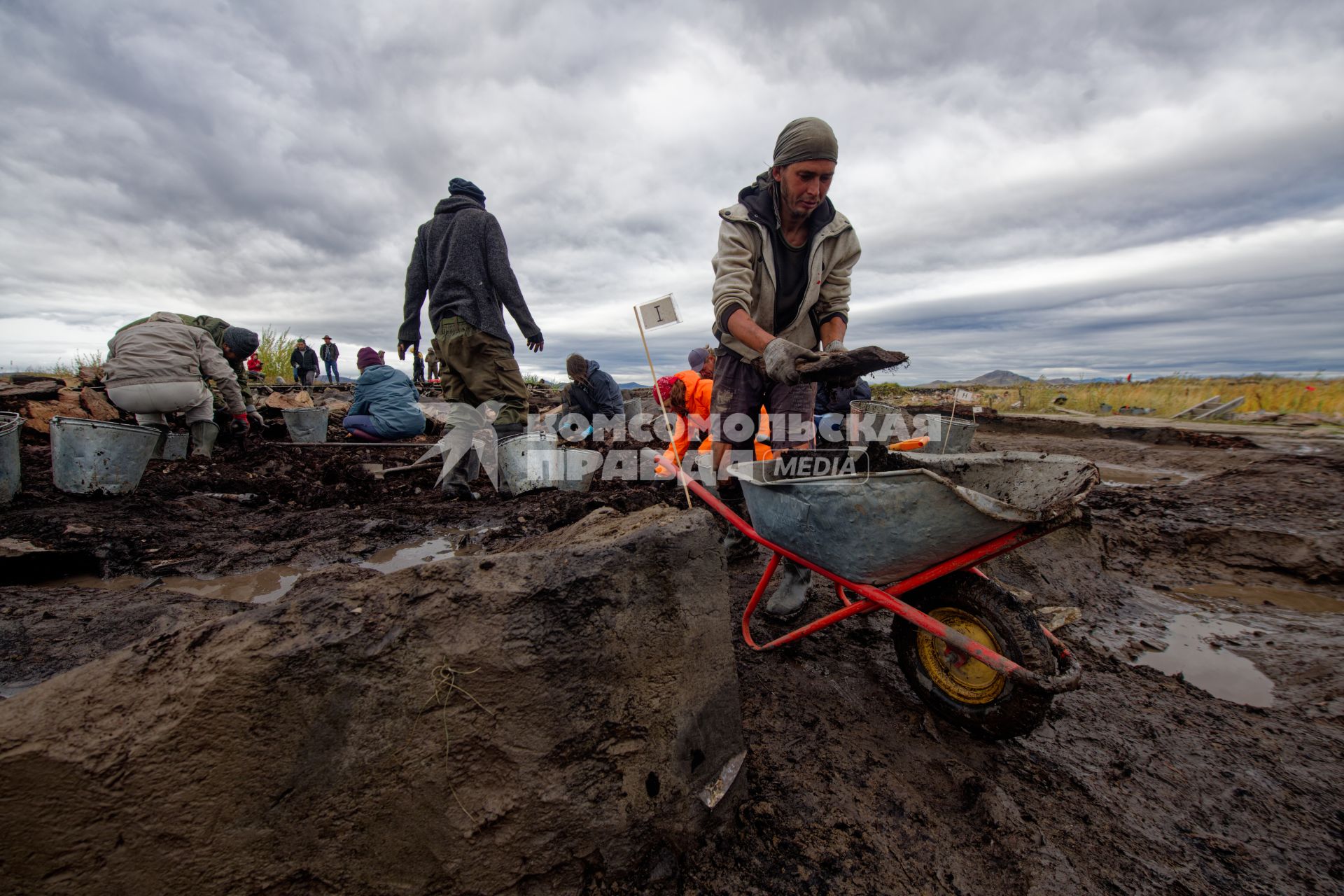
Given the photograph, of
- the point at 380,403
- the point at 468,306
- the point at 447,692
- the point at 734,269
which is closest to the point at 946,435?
the point at 734,269

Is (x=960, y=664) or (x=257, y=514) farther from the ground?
(x=257, y=514)

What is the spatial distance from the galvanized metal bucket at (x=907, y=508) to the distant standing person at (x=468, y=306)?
260 cm

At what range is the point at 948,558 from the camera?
1590 millimetres

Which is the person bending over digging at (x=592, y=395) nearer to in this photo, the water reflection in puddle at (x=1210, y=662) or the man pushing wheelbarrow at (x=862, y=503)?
the man pushing wheelbarrow at (x=862, y=503)

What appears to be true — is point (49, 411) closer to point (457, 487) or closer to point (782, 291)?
point (457, 487)

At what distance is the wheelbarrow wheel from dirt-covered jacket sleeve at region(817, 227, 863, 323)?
1.59m

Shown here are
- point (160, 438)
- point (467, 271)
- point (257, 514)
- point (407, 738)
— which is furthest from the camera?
point (160, 438)

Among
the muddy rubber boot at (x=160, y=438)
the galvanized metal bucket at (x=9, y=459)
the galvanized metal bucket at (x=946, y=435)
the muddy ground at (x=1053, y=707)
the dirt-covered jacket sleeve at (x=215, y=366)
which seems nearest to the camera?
the muddy ground at (x=1053, y=707)

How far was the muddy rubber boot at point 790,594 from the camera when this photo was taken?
2432 mm

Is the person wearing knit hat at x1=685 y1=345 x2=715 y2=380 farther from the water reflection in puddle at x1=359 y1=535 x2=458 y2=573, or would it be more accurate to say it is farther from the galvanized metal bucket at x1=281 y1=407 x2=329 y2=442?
the galvanized metal bucket at x1=281 y1=407 x2=329 y2=442

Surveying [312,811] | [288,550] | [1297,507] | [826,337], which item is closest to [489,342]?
[288,550]

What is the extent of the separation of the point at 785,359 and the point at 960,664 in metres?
1.22

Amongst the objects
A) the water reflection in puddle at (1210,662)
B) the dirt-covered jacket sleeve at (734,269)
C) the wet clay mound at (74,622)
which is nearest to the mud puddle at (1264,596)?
the water reflection in puddle at (1210,662)

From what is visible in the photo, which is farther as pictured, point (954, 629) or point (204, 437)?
point (204, 437)
